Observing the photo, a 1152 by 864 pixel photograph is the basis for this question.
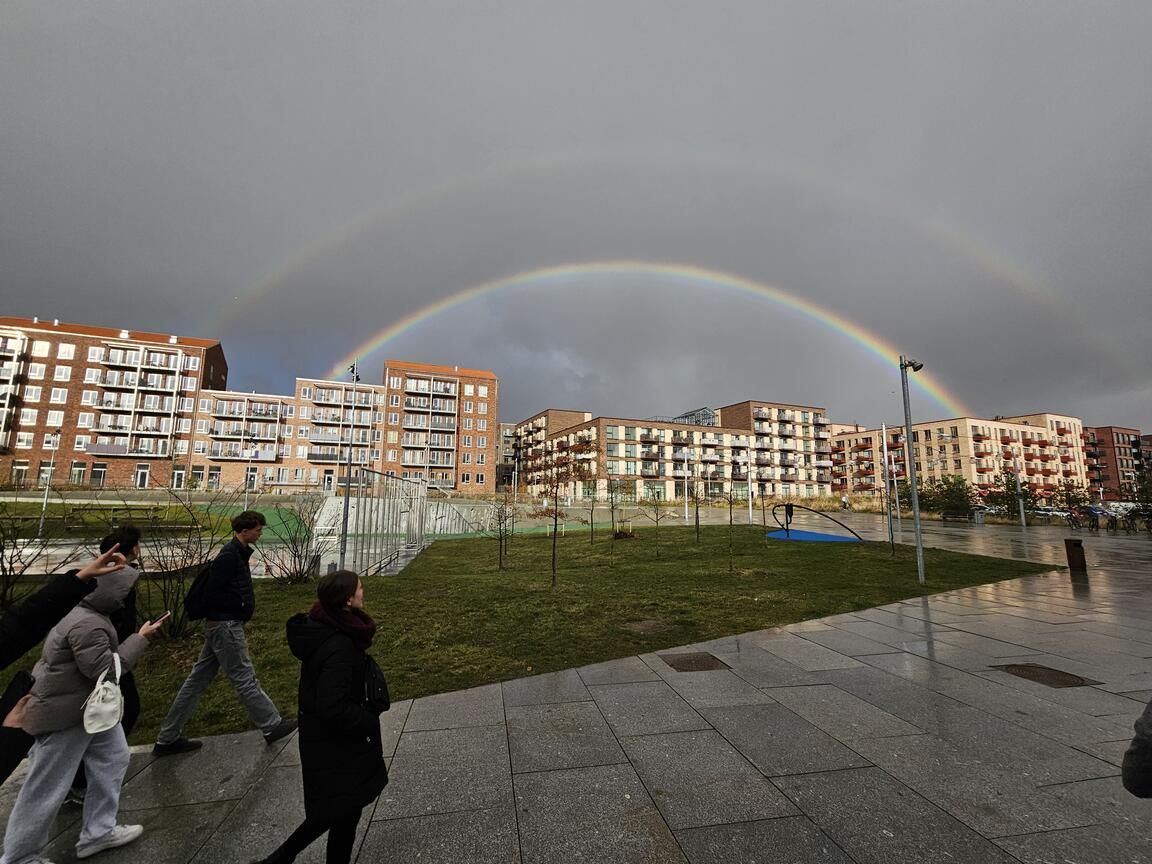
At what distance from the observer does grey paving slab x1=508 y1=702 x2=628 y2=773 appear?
4.14m

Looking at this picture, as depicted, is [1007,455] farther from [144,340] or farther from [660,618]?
[144,340]

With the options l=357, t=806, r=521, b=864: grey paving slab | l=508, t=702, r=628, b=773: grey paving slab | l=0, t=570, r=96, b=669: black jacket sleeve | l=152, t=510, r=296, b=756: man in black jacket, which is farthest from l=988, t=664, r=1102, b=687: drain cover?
l=0, t=570, r=96, b=669: black jacket sleeve

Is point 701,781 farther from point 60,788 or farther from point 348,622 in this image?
point 60,788

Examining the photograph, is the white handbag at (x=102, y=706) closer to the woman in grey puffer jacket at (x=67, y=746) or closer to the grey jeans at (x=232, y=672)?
the woman in grey puffer jacket at (x=67, y=746)

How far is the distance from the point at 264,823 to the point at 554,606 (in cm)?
698

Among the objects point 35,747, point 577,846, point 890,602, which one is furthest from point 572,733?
point 890,602

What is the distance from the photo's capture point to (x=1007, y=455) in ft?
336

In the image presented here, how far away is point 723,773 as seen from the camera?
12.9ft

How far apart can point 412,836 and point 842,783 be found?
2925mm

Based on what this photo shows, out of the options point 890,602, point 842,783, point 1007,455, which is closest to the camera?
point 842,783

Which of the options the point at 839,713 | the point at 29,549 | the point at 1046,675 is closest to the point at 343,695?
the point at 839,713

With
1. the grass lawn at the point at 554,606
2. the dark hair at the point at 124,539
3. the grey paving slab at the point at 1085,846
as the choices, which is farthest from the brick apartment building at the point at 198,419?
the grey paving slab at the point at 1085,846

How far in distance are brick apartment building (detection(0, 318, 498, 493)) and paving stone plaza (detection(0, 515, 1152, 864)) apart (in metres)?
61.4

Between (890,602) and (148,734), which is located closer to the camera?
(148,734)
